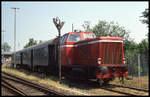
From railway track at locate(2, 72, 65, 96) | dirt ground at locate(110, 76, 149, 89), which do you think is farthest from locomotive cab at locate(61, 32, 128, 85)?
railway track at locate(2, 72, 65, 96)

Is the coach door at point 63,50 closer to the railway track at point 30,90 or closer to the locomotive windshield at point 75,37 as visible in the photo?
the locomotive windshield at point 75,37

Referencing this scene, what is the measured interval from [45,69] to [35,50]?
149 inches

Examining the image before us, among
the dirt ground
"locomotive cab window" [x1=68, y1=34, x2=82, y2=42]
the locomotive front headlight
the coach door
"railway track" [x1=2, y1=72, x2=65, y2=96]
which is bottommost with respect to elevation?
"railway track" [x1=2, y1=72, x2=65, y2=96]

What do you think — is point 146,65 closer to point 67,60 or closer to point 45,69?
point 67,60

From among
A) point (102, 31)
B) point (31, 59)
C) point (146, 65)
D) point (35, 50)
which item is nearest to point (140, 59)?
point (146, 65)

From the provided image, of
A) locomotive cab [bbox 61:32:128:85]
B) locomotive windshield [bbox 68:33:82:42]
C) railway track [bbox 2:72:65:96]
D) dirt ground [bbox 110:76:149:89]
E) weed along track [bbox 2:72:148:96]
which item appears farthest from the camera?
locomotive windshield [bbox 68:33:82:42]

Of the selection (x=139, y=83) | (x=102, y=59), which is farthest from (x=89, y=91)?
(x=139, y=83)

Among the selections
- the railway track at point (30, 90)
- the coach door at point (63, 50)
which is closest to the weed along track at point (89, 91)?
the railway track at point (30, 90)

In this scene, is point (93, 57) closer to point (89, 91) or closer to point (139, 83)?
point (89, 91)

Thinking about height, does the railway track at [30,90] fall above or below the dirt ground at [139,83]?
below

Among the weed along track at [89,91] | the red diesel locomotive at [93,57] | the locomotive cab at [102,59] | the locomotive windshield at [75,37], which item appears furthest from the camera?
the locomotive windshield at [75,37]

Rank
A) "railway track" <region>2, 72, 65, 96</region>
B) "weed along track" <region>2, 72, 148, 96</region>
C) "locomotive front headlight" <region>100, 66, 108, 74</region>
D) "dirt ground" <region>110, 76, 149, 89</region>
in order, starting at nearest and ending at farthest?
"weed along track" <region>2, 72, 148, 96</region> < "railway track" <region>2, 72, 65, 96</region> < "locomotive front headlight" <region>100, 66, 108, 74</region> < "dirt ground" <region>110, 76, 149, 89</region>

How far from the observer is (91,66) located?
11.0 m

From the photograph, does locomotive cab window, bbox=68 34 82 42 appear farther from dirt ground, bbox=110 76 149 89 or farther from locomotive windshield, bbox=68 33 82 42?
dirt ground, bbox=110 76 149 89
